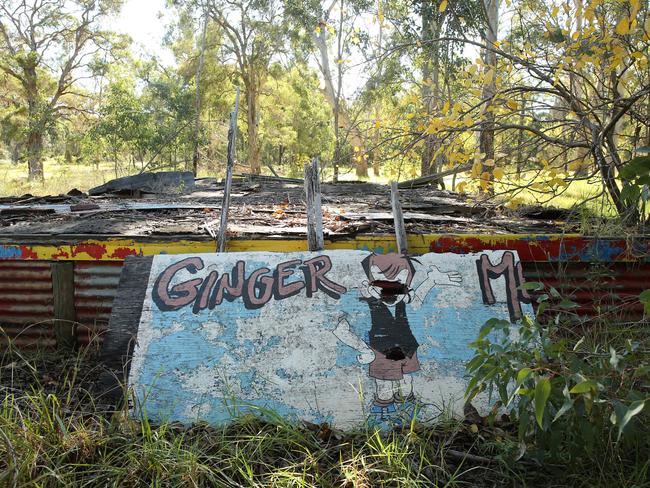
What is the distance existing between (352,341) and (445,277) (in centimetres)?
66

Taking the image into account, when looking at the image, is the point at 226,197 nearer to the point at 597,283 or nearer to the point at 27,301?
the point at 27,301

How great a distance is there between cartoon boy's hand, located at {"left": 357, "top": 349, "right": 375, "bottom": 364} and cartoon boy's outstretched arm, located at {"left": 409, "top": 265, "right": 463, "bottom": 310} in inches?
14.2

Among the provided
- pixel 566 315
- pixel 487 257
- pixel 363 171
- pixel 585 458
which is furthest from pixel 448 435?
pixel 363 171

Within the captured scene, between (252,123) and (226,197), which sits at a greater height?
(252,123)

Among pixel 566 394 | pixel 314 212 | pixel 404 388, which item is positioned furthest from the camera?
pixel 314 212

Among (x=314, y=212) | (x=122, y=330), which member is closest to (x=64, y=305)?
(x=122, y=330)

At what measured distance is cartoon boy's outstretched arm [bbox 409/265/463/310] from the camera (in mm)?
3046

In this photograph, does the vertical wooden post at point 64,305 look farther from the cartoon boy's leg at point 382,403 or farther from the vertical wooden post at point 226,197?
the cartoon boy's leg at point 382,403

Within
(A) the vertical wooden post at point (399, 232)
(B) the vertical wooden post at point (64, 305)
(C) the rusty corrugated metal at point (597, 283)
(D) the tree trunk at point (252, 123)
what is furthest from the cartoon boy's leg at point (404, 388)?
(D) the tree trunk at point (252, 123)

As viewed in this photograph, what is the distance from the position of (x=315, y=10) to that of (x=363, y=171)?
10480mm

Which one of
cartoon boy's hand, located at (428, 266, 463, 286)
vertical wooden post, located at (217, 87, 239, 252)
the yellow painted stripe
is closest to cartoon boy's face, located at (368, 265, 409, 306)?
cartoon boy's hand, located at (428, 266, 463, 286)

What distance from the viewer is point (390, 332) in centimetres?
293

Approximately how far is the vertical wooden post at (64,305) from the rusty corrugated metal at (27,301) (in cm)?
6

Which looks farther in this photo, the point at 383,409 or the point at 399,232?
the point at 399,232
